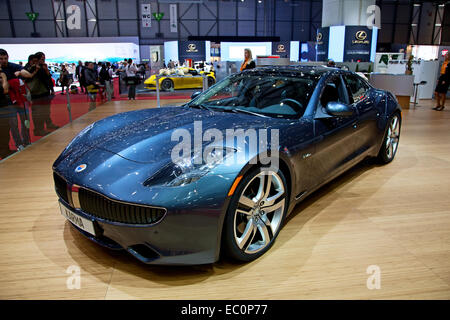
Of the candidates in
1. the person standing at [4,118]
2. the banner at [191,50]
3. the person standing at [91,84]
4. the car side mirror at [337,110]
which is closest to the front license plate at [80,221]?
the car side mirror at [337,110]

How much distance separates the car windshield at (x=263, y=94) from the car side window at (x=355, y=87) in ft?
1.97

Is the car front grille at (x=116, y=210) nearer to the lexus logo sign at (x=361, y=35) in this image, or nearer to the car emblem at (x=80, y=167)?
the car emblem at (x=80, y=167)

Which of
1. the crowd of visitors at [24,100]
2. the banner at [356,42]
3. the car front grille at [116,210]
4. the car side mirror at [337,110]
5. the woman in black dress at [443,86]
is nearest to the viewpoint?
the car front grille at [116,210]

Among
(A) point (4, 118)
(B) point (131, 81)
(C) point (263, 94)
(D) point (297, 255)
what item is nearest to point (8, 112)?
(A) point (4, 118)

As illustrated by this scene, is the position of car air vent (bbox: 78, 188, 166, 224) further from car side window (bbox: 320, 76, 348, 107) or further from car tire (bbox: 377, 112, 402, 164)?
car tire (bbox: 377, 112, 402, 164)

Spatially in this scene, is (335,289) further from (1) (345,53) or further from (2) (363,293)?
(1) (345,53)

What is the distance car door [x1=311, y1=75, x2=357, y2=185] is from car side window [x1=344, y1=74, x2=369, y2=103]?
14 cm

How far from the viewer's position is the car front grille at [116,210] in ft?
6.00

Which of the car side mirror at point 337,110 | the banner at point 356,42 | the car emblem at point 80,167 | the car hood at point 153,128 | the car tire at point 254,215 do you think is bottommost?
the car tire at point 254,215

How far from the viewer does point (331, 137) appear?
2854mm

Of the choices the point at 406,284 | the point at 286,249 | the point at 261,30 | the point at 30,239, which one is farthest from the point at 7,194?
the point at 261,30

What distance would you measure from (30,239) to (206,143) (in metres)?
1.58

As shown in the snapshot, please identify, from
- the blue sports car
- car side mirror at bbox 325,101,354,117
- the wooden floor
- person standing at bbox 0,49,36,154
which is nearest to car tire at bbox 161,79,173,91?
person standing at bbox 0,49,36,154

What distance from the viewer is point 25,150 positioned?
Result: 203 inches
